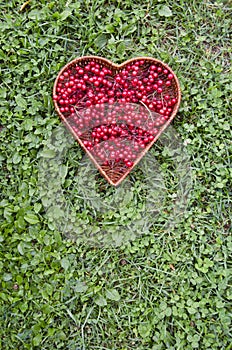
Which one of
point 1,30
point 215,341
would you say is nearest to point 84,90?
point 1,30

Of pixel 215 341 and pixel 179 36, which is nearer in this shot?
pixel 215 341

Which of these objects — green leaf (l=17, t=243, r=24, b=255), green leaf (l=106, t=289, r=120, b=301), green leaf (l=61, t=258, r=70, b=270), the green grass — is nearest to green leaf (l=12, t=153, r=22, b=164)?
the green grass

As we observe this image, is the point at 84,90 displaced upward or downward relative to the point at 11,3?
downward

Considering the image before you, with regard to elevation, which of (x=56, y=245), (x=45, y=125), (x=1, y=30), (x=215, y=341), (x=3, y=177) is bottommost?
(x=215, y=341)

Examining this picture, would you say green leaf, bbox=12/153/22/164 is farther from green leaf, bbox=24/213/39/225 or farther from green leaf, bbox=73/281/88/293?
green leaf, bbox=73/281/88/293

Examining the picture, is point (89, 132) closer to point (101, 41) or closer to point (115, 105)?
point (115, 105)

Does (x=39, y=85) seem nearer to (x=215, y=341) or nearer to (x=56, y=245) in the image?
(x=56, y=245)

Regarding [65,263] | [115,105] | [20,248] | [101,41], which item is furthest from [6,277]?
[101,41]
